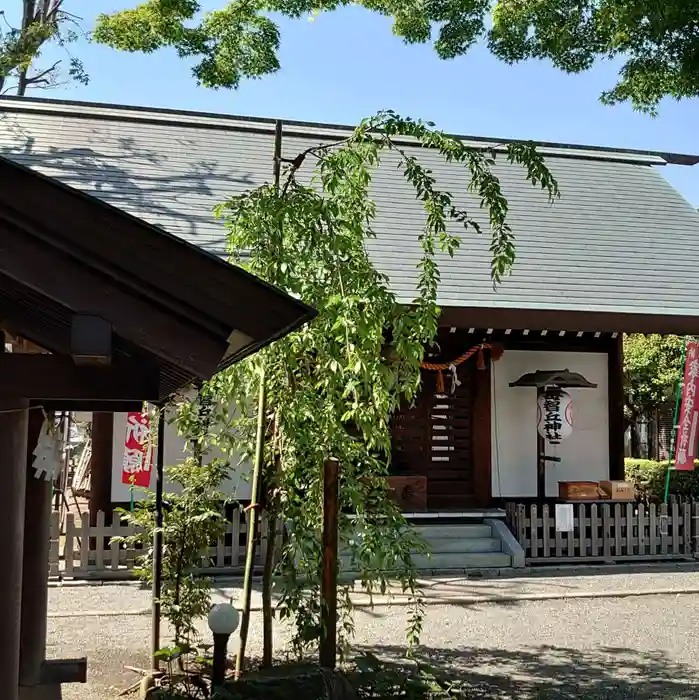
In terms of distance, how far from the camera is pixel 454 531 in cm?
1102

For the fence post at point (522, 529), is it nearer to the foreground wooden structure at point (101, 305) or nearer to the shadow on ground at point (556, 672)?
the shadow on ground at point (556, 672)

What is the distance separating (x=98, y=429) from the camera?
10.7 meters

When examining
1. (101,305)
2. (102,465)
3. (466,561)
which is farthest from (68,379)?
(466,561)

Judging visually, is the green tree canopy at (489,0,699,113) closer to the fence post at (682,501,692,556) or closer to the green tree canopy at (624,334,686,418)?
→ the fence post at (682,501,692,556)

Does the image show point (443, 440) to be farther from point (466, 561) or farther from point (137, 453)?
point (137, 453)

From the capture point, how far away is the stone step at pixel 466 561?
407 inches

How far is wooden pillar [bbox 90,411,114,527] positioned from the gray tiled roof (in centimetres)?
276

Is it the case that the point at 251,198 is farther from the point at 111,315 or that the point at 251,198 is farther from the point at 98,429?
the point at 98,429

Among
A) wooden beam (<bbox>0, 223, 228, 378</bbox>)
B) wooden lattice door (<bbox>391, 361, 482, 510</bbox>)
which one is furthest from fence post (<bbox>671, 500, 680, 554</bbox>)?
wooden beam (<bbox>0, 223, 228, 378</bbox>)

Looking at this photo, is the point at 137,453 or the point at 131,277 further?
the point at 137,453

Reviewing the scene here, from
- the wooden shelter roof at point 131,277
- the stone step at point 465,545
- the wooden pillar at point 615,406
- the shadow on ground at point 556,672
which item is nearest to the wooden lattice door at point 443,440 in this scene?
the stone step at point 465,545

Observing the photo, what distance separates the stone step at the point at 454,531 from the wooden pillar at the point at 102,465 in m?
4.06

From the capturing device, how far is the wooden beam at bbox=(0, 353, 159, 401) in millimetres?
2740

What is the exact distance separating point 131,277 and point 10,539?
105 cm
